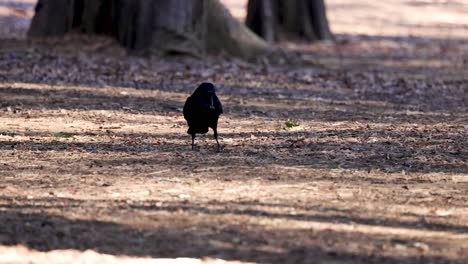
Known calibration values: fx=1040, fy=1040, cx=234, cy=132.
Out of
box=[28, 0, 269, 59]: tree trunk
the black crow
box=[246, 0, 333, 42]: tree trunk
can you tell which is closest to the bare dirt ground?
the black crow

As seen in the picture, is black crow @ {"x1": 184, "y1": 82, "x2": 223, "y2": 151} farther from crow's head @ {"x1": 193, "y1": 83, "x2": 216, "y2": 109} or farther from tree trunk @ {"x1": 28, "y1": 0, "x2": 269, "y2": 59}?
tree trunk @ {"x1": 28, "y1": 0, "x2": 269, "y2": 59}

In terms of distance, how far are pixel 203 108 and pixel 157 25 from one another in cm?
905

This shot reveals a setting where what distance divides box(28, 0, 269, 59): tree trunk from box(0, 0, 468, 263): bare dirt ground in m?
0.50

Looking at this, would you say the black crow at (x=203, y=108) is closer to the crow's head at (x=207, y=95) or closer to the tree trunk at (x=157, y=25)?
the crow's head at (x=207, y=95)

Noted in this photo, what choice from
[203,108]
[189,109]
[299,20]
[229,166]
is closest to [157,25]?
[189,109]

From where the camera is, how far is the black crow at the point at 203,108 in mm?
A: 9477

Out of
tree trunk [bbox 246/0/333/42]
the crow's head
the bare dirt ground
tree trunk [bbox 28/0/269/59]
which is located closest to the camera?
Answer: the bare dirt ground

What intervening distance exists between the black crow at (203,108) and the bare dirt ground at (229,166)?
32cm

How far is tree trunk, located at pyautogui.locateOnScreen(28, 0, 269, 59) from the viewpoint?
60.4 feet

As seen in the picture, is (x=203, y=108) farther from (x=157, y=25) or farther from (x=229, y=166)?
(x=157, y=25)

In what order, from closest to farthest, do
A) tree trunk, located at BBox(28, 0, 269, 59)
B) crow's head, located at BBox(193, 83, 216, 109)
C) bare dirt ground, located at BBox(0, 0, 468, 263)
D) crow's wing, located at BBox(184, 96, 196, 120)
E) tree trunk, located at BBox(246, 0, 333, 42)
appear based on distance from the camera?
bare dirt ground, located at BBox(0, 0, 468, 263) < crow's head, located at BBox(193, 83, 216, 109) < crow's wing, located at BBox(184, 96, 196, 120) < tree trunk, located at BBox(28, 0, 269, 59) < tree trunk, located at BBox(246, 0, 333, 42)

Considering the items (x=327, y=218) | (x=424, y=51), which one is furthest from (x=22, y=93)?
(x=424, y=51)

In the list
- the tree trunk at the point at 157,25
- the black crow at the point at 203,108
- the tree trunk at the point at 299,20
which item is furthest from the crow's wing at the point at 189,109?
the tree trunk at the point at 299,20

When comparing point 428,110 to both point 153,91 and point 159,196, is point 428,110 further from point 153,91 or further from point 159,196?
point 159,196
